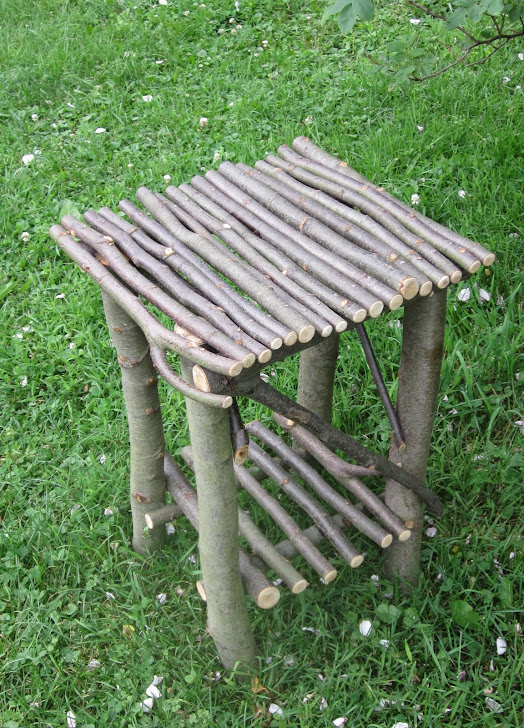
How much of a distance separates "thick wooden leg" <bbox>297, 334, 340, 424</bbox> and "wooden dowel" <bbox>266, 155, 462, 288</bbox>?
0.48 metres

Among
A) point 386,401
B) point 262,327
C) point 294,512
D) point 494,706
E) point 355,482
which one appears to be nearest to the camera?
point 262,327

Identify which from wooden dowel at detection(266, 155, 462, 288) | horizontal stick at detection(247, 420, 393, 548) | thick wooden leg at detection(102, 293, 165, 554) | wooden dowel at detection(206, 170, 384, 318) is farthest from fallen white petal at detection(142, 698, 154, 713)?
wooden dowel at detection(266, 155, 462, 288)

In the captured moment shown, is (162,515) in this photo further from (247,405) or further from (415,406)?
(415,406)

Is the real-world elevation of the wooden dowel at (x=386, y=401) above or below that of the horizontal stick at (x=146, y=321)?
below

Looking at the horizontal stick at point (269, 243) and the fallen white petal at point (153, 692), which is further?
the fallen white petal at point (153, 692)

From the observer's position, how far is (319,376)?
249cm

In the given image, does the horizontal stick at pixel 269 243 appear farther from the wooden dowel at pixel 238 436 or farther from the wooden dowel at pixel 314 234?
the wooden dowel at pixel 238 436

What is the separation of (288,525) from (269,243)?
34.0 inches

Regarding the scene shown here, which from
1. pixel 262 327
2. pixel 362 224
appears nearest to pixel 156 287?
pixel 262 327

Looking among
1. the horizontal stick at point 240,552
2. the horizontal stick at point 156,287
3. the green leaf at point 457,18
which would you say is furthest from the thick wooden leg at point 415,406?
the green leaf at point 457,18

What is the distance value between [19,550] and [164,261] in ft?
3.99

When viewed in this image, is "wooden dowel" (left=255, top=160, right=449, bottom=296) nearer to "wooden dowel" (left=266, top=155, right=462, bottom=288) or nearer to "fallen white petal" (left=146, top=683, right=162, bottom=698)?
"wooden dowel" (left=266, top=155, right=462, bottom=288)

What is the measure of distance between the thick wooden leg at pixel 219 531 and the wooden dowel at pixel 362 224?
1.82ft

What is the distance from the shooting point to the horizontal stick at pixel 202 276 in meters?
1.64
